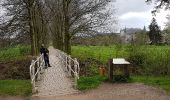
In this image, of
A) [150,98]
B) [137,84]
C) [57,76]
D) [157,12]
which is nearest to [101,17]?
[157,12]

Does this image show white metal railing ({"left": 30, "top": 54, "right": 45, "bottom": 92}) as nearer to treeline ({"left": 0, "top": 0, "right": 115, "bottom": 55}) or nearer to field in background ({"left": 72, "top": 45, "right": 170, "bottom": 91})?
field in background ({"left": 72, "top": 45, "right": 170, "bottom": 91})

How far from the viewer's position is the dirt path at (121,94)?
1821 centimetres

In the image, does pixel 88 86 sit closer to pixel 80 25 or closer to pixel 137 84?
pixel 137 84

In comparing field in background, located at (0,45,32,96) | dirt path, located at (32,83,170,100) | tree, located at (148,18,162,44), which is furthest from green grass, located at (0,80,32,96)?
tree, located at (148,18,162,44)

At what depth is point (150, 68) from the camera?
30.3m

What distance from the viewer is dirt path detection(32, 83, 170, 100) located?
→ 18.2m

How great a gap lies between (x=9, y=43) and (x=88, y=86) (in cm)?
2509

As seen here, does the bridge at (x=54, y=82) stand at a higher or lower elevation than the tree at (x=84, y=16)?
lower

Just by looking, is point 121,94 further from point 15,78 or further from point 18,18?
point 18,18

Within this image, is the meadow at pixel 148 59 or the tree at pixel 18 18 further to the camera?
the tree at pixel 18 18

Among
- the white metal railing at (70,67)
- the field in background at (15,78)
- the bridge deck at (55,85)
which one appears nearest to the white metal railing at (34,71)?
the bridge deck at (55,85)

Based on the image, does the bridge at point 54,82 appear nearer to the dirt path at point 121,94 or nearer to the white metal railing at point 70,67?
the white metal railing at point 70,67

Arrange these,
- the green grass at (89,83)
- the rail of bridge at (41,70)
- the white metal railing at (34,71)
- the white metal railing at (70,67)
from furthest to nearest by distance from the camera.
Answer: the white metal railing at (70,67), the green grass at (89,83), the rail of bridge at (41,70), the white metal railing at (34,71)

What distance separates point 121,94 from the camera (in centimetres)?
1912
